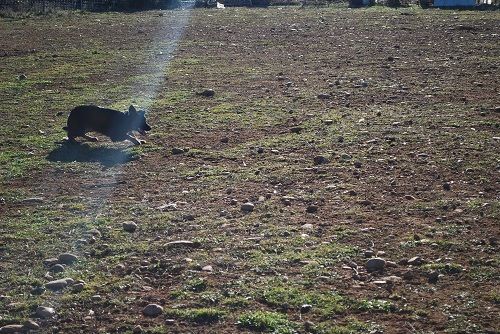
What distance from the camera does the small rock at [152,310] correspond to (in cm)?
574

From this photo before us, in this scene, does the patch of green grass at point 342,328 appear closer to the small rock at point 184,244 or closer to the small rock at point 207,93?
the small rock at point 184,244

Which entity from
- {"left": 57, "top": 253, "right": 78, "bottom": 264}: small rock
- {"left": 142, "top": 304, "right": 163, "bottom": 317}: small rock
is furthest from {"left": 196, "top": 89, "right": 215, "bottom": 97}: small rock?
{"left": 142, "top": 304, "right": 163, "bottom": 317}: small rock

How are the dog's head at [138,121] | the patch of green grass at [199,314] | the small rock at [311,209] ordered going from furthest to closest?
1. the dog's head at [138,121]
2. the small rock at [311,209]
3. the patch of green grass at [199,314]

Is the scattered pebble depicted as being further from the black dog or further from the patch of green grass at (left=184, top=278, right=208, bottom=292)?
the black dog

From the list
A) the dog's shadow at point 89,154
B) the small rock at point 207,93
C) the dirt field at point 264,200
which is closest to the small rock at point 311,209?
the dirt field at point 264,200

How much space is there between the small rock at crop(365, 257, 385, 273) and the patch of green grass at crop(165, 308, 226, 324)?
4.31ft

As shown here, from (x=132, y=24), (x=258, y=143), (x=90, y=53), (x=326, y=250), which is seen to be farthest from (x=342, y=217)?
(x=132, y=24)

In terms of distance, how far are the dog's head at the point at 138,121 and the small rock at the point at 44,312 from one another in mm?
5607

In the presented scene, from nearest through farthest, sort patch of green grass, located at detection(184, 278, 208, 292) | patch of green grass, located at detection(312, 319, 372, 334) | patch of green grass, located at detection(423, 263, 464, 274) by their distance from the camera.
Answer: patch of green grass, located at detection(312, 319, 372, 334) < patch of green grass, located at detection(184, 278, 208, 292) < patch of green grass, located at detection(423, 263, 464, 274)

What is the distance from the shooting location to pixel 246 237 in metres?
7.20

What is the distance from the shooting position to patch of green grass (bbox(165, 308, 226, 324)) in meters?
5.63

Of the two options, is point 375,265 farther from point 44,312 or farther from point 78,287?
point 44,312

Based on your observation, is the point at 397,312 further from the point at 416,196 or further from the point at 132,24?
the point at 132,24

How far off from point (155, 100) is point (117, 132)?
3.33 metres
